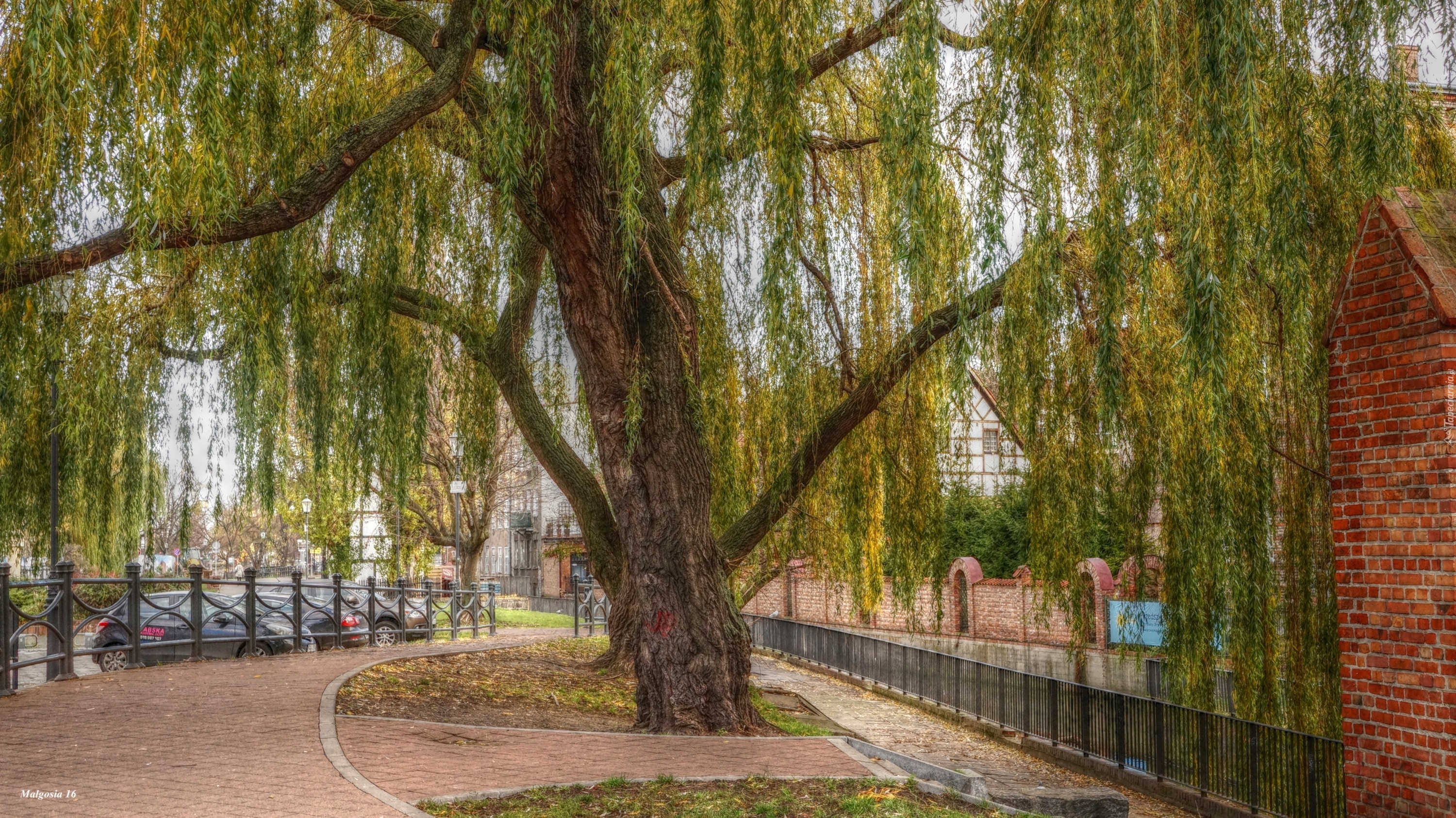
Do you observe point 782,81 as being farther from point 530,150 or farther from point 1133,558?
point 1133,558

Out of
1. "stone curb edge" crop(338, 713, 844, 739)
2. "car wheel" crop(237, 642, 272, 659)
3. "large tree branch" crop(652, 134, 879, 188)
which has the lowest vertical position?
"car wheel" crop(237, 642, 272, 659)

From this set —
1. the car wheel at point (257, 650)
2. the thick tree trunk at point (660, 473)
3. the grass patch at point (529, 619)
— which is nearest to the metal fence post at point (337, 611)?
the car wheel at point (257, 650)

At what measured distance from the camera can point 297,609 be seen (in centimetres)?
1742

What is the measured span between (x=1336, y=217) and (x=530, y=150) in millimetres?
6040

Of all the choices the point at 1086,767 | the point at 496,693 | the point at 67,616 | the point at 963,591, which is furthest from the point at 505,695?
the point at 963,591

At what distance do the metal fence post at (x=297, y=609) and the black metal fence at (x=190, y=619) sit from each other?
0.06ft

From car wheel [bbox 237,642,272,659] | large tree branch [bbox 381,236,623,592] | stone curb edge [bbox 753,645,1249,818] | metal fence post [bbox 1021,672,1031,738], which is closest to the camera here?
stone curb edge [bbox 753,645,1249,818]

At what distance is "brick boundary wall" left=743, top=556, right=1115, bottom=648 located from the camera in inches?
890

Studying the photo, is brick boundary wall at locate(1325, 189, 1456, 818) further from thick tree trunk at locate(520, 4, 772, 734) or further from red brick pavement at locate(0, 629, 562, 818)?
red brick pavement at locate(0, 629, 562, 818)

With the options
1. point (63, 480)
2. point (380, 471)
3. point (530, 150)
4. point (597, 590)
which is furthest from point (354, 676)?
point (597, 590)

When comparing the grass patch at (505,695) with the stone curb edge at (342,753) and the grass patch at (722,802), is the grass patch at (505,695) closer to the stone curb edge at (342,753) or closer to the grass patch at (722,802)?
the stone curb edge at (342,753)

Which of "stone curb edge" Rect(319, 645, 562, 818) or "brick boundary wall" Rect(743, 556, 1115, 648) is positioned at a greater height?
"stone curb edge" Rect(319, 645, 562, 818)

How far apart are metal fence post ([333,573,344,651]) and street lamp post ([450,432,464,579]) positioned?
8.34 ft

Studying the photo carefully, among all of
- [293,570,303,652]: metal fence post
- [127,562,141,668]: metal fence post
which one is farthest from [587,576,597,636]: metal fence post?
[127,562,141,668]: metal fence post
